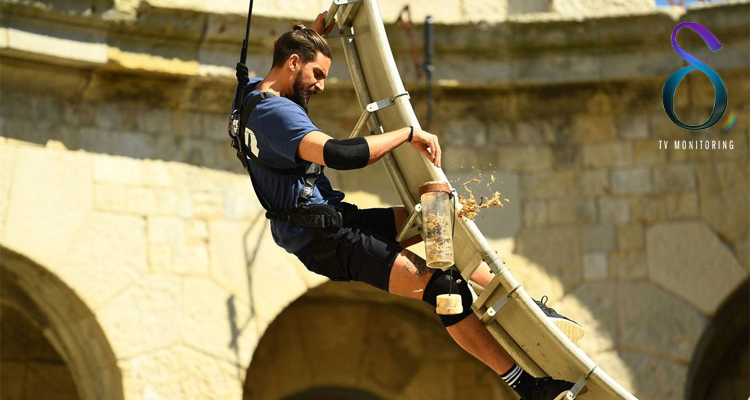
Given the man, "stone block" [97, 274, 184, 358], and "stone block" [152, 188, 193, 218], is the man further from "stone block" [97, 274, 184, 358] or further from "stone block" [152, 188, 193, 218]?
"stone block" [152, 188, 193, 218]

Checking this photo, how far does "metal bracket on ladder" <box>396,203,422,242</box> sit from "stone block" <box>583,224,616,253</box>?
132 inches

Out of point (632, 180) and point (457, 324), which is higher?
point (632, 180)

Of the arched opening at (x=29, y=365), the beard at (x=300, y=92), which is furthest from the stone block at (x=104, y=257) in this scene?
the beard at (x=300, y=92)

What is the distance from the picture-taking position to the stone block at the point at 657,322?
33.0 ft

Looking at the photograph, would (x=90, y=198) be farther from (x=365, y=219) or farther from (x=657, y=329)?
(x=657, y=329)

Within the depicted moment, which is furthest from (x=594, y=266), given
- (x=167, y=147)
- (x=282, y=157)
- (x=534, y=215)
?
(x=282, y=157)

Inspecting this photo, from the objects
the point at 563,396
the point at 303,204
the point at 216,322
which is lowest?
the point at 563,396

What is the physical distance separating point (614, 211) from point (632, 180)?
250mm

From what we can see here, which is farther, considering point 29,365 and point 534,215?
point 29,365

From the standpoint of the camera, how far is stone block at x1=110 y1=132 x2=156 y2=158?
9734 mm

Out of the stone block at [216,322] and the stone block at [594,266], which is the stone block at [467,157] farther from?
the stone block at [216,322]

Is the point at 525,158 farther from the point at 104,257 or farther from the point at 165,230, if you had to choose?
the point at 104,257

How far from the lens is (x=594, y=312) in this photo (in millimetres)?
10078

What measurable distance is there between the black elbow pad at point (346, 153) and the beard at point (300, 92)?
0.47m
